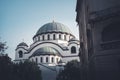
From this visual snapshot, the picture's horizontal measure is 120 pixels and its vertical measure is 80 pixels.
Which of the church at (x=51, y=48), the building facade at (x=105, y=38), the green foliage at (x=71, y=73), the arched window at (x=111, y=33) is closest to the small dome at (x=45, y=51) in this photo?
the church at (x=51, y=48)

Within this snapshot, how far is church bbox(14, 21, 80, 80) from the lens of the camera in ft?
175

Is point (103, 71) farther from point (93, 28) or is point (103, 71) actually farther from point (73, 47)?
point (73, 47)

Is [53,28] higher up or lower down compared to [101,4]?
higher up

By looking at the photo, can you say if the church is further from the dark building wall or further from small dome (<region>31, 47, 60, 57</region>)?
the dark building wall

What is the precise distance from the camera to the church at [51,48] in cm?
5331

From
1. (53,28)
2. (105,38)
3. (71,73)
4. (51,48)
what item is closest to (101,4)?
(105,38)

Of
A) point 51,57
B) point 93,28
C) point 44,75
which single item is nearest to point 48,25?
point 51,57

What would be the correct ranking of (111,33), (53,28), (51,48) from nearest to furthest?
(111,33), (51,48), (53,28)

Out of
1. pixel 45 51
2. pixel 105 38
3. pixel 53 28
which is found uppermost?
pixel 53 28

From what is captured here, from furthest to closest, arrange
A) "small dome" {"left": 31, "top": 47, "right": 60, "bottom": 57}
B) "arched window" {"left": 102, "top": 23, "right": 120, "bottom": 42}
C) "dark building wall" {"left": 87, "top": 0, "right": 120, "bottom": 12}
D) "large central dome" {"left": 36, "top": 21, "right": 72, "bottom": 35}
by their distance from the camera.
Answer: "large central dome" {"left": 36, "top": 21, "right": 72, "bottom": 35}, "small dome" {"left": 31, "top": 47, "right": 60, "bottom": 57}, "dark building wall" {"left": 87, "top": 0, "right": 120, "bottom": 12}, "arched window" {"left": 102, "top": 23, "right": 120, "bottom": 42}

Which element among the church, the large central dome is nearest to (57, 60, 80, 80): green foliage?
the church

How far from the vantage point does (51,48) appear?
57281mm

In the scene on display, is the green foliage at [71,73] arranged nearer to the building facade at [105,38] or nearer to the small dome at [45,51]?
the small dome at [45,51]

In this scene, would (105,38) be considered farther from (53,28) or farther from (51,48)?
(53,28)
